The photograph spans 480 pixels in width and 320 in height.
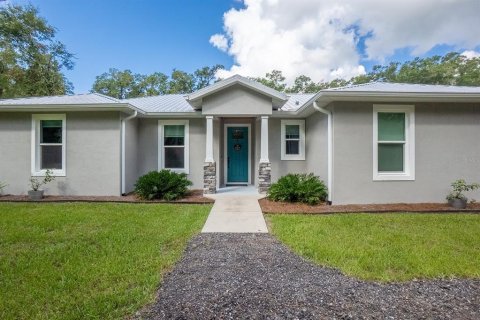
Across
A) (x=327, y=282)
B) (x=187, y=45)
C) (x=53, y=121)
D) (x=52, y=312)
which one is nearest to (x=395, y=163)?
(x=327, y=282)

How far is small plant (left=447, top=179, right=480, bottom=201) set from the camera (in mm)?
7241

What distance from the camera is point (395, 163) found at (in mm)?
7562

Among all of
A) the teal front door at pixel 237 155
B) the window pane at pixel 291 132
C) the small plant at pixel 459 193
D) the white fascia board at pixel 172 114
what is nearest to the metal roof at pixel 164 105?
the white fascia board at pixel 172 114

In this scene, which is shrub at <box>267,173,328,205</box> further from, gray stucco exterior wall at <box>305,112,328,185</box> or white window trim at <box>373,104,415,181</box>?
white window trim at <box>373,104,415,181</box>

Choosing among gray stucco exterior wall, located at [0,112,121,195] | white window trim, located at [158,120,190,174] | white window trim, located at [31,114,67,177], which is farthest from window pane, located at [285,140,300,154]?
white window trim, located at [31,114,67,177]

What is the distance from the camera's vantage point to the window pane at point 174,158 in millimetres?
10188

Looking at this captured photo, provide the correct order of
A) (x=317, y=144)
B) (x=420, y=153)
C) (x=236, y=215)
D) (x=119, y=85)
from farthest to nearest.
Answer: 1. (x=119, y=85)
2. (x=317, y=144)
3. (x=420, y=153)
4. (x=236, y=215)

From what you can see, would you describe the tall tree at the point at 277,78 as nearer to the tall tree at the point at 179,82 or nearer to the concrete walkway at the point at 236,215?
the tall tree at the point at 179,82

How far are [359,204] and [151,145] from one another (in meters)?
7.65

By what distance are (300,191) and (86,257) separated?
18.3 ft

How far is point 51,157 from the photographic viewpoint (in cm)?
893

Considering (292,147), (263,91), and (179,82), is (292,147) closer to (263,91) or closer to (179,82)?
(263,91)

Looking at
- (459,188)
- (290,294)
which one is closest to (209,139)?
(290,294)

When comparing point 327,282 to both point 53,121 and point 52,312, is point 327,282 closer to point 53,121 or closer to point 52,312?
point 52,312
